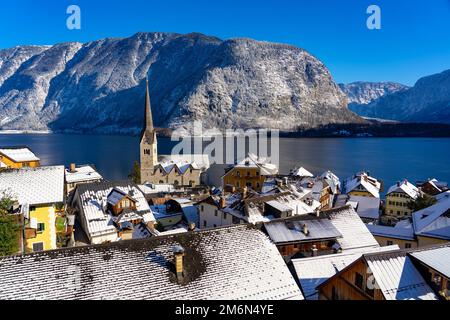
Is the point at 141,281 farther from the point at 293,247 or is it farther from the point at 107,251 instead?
the point at 293,247

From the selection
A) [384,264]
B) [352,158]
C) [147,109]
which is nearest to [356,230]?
[384,264]

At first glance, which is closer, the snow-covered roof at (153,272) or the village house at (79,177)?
the snow-covered roof at (153,272)

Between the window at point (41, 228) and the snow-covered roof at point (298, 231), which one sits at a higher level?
the window at point (41, 228)

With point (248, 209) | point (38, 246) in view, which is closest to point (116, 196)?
point (248, 209)

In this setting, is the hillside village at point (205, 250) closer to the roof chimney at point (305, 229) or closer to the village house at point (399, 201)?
the roof chimney at point (305, 229)

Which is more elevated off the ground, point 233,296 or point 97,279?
point 97,279

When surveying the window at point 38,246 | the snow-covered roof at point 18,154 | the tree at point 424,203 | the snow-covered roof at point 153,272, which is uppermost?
the snow-covered roof at point 18,154

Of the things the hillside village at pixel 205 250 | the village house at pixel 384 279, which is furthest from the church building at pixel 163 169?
the village house at pixel 384 279

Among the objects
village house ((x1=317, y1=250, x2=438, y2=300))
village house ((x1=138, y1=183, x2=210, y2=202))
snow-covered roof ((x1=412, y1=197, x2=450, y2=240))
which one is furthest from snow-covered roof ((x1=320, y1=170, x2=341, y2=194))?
village house ((x1=317, y1=250, x2=438, y2=300))
